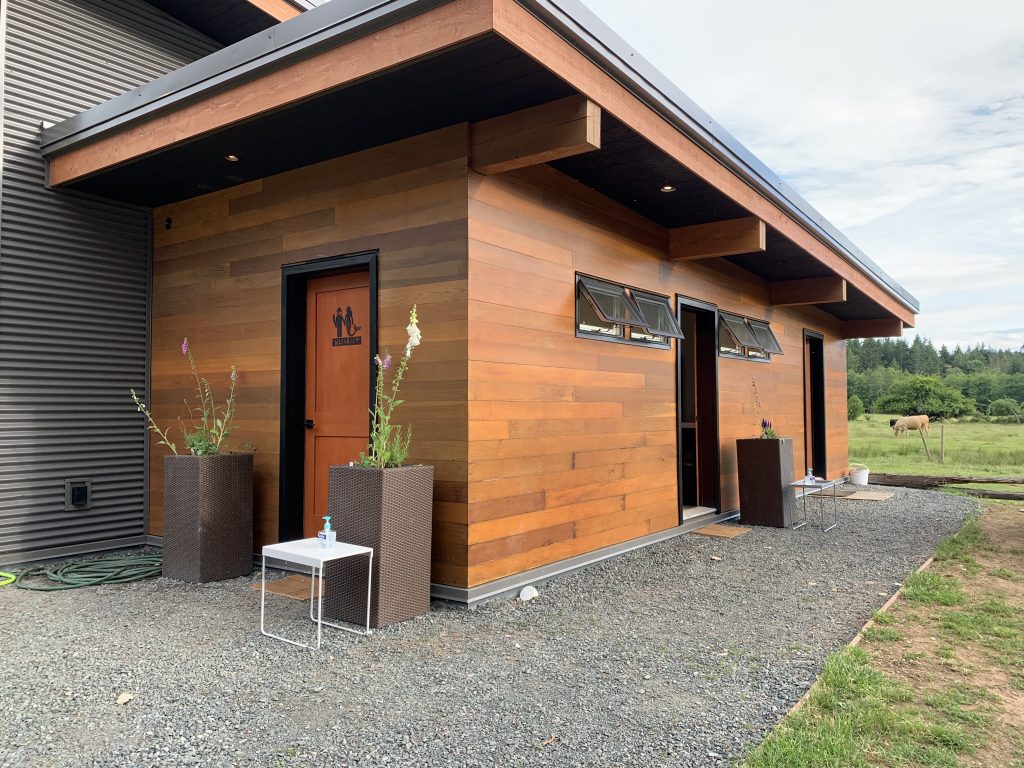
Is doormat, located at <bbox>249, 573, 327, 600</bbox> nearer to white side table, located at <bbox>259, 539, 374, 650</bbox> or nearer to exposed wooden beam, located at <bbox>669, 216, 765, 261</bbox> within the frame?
white side table, located at <bbox>259, 539, 374, 650</bbox>

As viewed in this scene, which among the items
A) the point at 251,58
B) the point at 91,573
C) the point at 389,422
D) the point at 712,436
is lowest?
the point at 91,573

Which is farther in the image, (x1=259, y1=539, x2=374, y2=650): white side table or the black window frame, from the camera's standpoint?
the black window frame

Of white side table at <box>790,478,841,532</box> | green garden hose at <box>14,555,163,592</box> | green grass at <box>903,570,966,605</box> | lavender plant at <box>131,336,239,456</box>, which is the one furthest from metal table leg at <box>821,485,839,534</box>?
green garden hose at <box>14,555,163,592</box>

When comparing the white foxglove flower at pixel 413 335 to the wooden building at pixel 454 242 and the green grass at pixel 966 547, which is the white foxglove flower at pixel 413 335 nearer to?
the wooden building at pixel 454 242

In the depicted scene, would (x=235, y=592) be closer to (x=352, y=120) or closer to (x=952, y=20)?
(x=352, y=120)

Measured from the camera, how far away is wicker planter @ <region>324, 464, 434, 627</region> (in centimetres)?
318

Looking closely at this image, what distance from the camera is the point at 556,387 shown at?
14.0 feet

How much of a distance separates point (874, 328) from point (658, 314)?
22.2 feet

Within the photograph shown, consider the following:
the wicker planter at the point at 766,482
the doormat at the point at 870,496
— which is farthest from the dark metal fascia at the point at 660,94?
the doormat at the point at 870,496

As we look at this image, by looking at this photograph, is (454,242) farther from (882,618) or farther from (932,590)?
(932,590)

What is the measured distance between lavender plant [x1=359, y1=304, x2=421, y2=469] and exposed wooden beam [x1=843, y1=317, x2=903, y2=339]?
9.03 meters

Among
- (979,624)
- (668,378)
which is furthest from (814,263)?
(979,624)

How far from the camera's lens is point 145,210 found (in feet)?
17.1

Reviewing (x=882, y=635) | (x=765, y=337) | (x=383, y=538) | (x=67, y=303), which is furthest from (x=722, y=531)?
(x=67, y=303)
